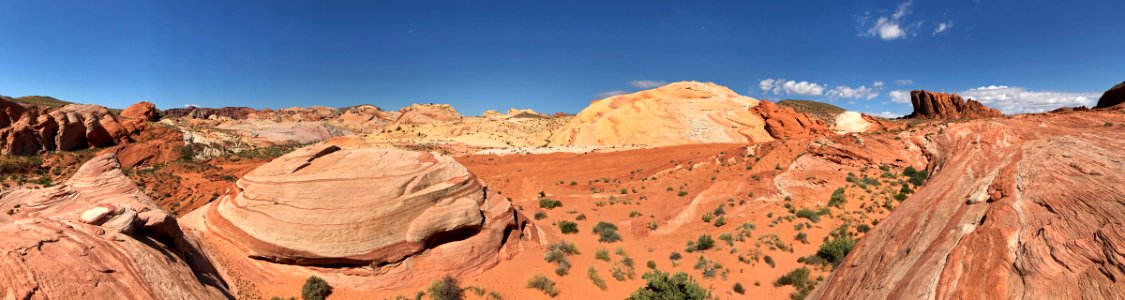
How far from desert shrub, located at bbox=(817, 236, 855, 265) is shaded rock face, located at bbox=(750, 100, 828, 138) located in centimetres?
3326

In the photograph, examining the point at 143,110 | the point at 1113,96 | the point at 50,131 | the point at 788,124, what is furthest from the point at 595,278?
the point at 143,110

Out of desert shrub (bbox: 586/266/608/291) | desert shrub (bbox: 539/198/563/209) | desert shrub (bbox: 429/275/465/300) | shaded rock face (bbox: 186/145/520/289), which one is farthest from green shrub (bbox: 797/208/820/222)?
desert shrub (bbox: 429/275/465/300)

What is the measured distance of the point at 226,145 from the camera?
145ft

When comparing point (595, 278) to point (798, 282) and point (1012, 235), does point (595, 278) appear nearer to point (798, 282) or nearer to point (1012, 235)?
point (798, 282)

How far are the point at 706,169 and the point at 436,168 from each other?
16.4 metres

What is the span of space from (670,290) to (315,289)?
8.27 metres

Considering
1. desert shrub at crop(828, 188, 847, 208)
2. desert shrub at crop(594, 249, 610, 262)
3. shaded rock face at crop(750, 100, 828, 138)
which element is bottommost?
desert shrub at crop(594, 249, 610, 262)

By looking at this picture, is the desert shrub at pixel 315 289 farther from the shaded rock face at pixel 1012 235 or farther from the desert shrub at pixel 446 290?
the shaded rock face at pixel 1012 235

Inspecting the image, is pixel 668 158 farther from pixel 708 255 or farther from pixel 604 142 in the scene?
pixel 708 255

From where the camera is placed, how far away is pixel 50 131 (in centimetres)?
3106

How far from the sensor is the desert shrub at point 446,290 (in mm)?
9945

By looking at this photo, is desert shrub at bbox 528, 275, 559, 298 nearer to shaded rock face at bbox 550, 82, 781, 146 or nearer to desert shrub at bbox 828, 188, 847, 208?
desert shrub at bbox 828, 188, 847, 208

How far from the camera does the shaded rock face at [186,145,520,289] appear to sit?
10.4 meters

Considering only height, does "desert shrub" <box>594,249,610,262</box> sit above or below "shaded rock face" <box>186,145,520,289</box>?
below
